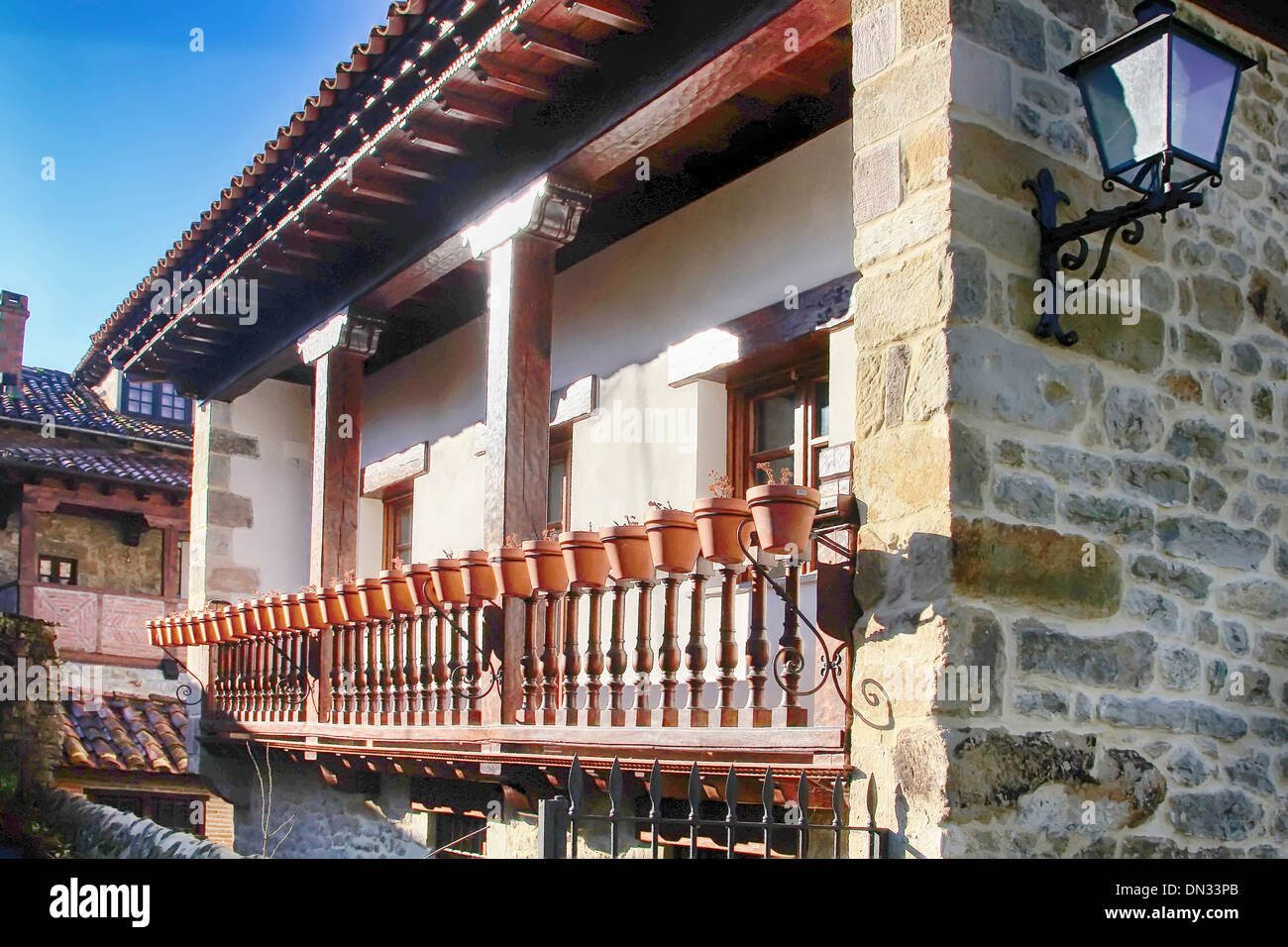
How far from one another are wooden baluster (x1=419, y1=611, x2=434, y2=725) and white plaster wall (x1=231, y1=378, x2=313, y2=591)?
4404 mm

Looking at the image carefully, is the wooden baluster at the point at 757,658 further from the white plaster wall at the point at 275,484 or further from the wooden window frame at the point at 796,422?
the white plaster wall at the point at 275,484

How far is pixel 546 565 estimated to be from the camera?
5.54 m

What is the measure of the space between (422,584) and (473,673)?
0.45 metres

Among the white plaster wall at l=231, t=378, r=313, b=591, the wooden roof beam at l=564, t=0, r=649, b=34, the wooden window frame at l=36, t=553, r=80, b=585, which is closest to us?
the wooden roof beam at l=564, t=0, r=649, b=34

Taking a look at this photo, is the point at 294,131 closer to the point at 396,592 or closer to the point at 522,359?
the point at 522,359

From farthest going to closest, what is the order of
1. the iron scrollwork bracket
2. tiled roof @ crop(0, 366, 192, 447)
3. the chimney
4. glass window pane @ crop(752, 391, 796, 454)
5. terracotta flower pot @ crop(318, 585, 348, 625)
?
the chimney, tiled roof @ crop(0, 366, 192, 447), terracotta flower pot @ crop(318, 585, 348, 625), glass window pane @ crop(752, 391, 796, 454), the iron scrollwork bracket

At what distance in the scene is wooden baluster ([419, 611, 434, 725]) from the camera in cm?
675

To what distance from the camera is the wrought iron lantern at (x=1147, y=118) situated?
13.9 feet

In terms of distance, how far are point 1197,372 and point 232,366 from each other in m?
7.50

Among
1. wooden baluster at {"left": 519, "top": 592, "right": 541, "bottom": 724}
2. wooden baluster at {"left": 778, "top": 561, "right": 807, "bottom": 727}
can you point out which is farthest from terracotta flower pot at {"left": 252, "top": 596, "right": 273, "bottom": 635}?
wooden baluster at {"left": 778, "top": 561, "right": 807, "bottom": 727}

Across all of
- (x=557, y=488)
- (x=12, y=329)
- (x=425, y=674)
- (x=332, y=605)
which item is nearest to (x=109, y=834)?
(x=332, y=605)

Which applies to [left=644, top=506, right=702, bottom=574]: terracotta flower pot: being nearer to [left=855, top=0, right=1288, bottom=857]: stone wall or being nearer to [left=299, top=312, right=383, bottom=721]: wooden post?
[left=855, top=0, right=1288, bottom=857]: stone wall

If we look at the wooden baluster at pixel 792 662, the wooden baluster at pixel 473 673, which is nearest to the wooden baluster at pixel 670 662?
the wooden baluster at pixel 792 662

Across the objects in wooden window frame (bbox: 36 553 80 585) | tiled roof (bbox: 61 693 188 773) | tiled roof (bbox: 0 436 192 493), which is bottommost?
tiled roof (bbox: 61 693 188 773)
